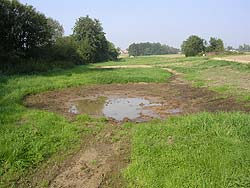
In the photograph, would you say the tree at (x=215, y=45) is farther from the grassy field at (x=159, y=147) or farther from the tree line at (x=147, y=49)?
the grassy field at (x=159, y=147)

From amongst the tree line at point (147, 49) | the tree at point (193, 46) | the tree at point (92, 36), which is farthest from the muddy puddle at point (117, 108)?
the tree line at point (147, 49)

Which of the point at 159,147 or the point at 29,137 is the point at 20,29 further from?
the point at 159,147

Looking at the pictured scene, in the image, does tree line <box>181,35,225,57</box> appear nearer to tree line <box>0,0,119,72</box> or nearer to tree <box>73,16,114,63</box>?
tree <box>73,16,114,63</box>

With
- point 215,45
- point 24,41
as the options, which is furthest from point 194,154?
point 215,45

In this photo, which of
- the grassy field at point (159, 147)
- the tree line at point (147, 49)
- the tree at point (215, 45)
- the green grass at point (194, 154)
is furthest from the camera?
the tree line at point (147, 49)

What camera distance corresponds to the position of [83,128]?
27.5ft

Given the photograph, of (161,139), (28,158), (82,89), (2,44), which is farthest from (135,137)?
(2,44)

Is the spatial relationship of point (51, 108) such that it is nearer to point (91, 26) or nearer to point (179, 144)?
point (179, 144)

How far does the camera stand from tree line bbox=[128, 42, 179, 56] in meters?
160

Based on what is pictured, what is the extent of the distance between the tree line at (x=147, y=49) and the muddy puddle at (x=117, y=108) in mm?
146284

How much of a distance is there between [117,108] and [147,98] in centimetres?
285

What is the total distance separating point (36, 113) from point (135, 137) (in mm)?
4168

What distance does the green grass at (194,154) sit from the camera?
194 inches

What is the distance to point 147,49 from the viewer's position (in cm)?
16412
